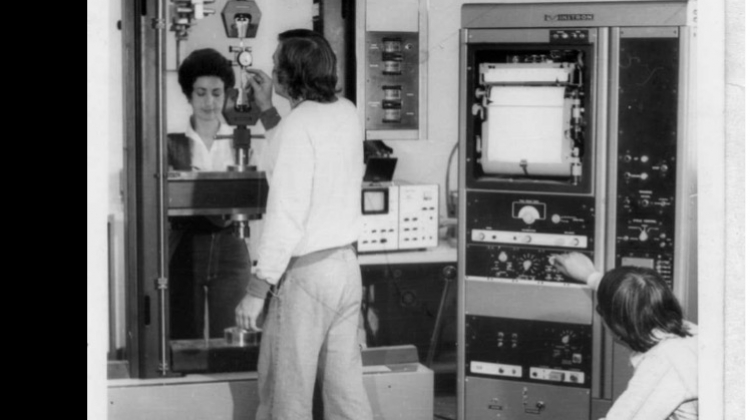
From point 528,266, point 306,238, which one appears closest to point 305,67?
point 306,238

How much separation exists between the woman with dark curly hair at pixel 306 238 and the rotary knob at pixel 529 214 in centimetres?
47

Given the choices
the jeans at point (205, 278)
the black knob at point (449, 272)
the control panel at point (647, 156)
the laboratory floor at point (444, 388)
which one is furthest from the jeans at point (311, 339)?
the black knob at point (449, 272)

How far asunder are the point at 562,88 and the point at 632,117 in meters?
0.18

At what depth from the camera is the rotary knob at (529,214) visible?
243cm

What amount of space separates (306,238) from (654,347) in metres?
0.72

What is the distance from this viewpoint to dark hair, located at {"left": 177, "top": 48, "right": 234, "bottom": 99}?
85.6 inches

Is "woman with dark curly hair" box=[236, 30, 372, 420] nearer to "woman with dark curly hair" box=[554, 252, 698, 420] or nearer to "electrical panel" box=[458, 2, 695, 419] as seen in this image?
"electrical panel" box=[458, 2, 695, 419]

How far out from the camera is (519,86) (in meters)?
2.35

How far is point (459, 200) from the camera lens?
→ 250 cm

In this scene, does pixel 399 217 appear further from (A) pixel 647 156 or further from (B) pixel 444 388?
(A) pixel 647 156

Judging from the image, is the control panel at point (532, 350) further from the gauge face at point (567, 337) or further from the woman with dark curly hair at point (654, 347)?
the woman with dark curly hair at point (654, 347)
